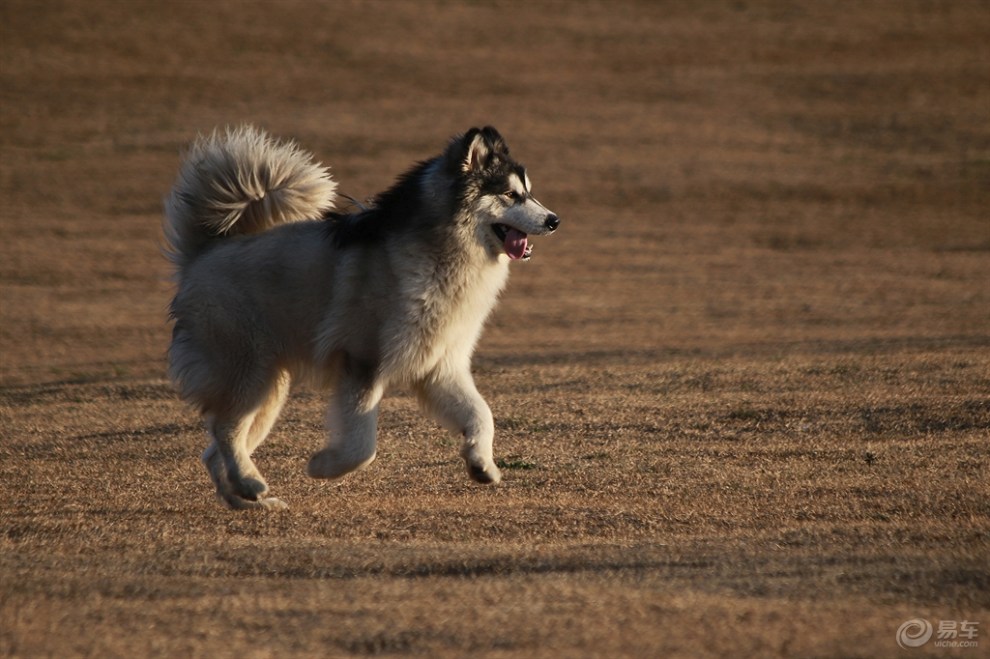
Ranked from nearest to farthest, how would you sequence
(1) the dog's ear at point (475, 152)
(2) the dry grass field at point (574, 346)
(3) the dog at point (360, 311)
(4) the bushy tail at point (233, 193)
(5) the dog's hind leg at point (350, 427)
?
(2) the dry grass field at point (574, 346) < (5) the dog's hind leg at point (350, 427) < (3) the dog at point (360, 311) < (1) the dog's ear at point (475, 152) < (4) the bushy tail at point (233, 193)

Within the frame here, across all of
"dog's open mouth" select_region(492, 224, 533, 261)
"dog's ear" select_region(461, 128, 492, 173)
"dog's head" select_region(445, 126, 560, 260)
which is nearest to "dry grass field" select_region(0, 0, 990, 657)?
"dog's open mouth" select_region(492, 224, 533, 261)

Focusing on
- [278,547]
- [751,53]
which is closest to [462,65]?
[751,53]

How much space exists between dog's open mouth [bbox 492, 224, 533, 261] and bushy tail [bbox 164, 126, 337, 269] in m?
1.29

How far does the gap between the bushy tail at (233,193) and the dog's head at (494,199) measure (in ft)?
3.55

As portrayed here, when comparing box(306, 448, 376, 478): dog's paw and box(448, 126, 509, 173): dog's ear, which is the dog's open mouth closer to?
box(448, 126, 509, 173): dog's ear

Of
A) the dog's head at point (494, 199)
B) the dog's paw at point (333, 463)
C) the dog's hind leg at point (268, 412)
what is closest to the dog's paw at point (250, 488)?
the dog's paw at point (333, 463)

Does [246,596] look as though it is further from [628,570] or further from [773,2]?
[773,2]

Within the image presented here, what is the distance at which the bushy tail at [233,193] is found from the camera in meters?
7.92

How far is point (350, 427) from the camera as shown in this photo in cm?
714

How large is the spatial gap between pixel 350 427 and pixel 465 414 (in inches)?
25.8

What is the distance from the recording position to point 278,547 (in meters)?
6.24

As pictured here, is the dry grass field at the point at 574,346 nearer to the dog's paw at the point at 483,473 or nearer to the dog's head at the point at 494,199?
the dog's paw at the point at 483,473

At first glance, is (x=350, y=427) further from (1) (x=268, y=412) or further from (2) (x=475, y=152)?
(2) (x=475, y=152)

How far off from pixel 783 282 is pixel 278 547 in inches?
539
